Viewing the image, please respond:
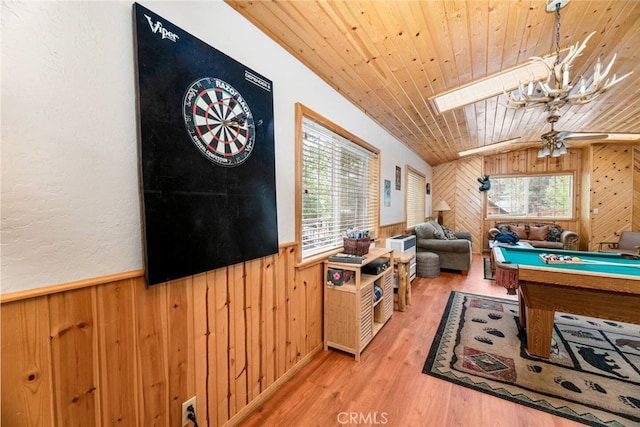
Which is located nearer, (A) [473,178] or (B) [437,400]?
(B) [437,400]

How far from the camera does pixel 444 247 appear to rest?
4.74 metres

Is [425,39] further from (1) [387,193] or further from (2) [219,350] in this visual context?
(2) [219,350]

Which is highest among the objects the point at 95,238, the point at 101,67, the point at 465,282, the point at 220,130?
the point at 101,67

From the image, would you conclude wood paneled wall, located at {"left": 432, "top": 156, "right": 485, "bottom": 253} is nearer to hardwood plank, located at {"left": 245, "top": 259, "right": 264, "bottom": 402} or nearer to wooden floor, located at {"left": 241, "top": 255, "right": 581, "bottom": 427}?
wooden floor, located at {"left": 241, "top": 255, "right": 581, "bottom": 427}

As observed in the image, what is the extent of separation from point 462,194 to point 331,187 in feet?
19.2

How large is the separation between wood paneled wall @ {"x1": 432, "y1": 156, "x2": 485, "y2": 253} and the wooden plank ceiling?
3.70 m

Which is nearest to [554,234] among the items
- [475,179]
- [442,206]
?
[475,179]

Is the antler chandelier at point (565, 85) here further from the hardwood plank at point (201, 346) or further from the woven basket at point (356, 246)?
the hardwood plank at point (201, 346)

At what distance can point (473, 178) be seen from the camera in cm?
679

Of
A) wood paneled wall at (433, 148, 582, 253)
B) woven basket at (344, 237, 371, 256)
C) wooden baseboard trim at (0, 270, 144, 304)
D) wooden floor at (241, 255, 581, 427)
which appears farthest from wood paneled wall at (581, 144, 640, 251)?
wooden baseboard trim at (0, 270, 144, 304)

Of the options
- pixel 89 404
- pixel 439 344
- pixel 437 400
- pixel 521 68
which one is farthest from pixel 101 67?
pixel 521 68

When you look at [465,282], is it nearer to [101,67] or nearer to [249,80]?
[249,80]

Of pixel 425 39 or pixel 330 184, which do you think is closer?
pixel 425 39

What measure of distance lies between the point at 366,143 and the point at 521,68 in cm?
164
